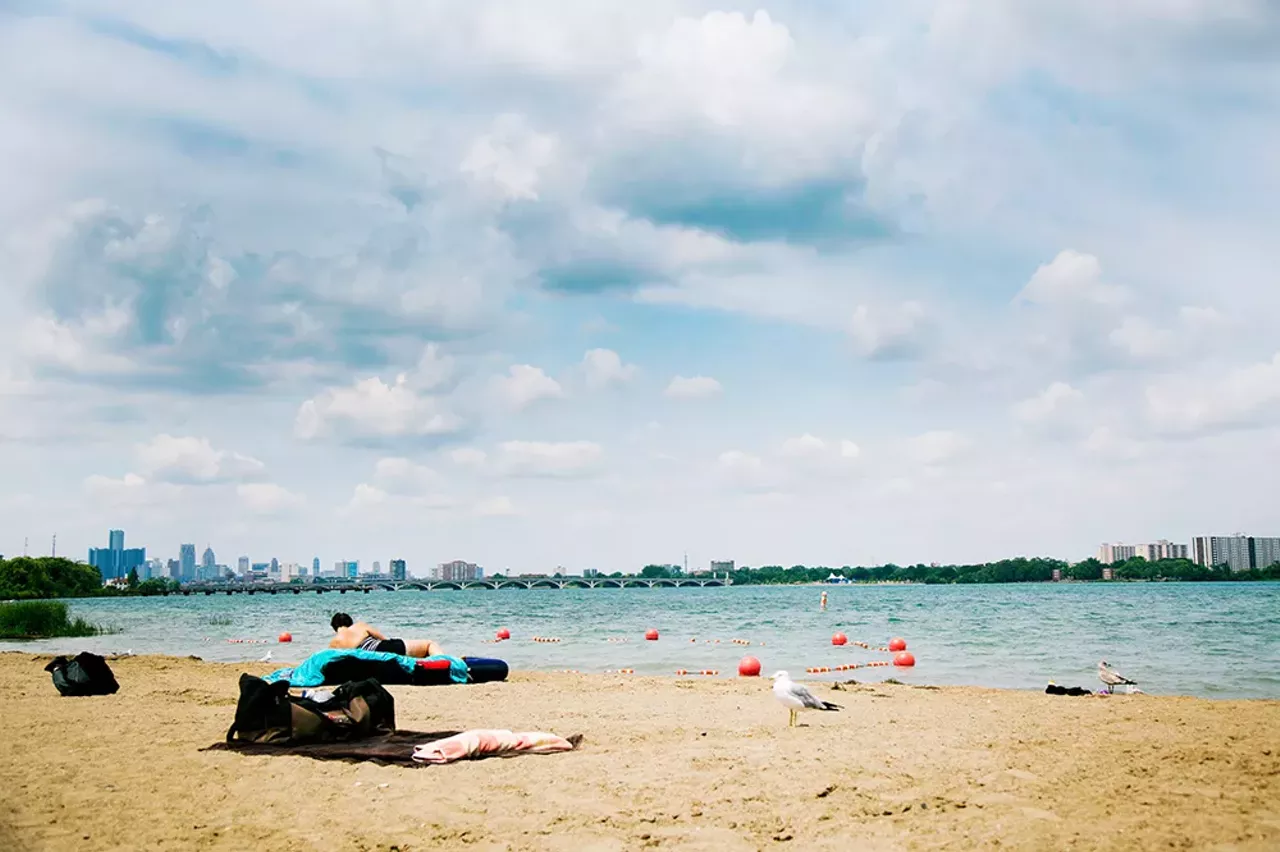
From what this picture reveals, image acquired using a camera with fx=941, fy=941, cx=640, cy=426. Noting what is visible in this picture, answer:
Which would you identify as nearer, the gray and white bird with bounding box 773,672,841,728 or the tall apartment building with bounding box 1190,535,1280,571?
the gray and white bird with bounding box 773,672,841,728

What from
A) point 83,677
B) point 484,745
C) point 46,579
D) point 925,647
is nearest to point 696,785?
point 484,745

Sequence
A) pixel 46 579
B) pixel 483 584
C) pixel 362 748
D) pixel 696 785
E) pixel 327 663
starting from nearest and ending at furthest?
pixel 696 785 → pixel 362 748 → pixel 327 663 → pixel 46 579 → pixel 483 584

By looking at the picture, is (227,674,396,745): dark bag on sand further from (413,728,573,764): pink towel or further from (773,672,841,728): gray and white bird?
(773,672,841,728): gray and white bird

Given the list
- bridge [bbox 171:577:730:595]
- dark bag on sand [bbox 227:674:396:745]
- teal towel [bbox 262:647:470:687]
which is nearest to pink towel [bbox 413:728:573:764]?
dark bag on sand [bbox 227:674:396:745]

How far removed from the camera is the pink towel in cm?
874

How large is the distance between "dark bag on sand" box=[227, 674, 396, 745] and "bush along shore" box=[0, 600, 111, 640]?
31.4m

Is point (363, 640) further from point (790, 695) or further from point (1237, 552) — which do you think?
point (1237, 552)

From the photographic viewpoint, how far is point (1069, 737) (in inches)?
390

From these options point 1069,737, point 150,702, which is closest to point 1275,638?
point 1069,737

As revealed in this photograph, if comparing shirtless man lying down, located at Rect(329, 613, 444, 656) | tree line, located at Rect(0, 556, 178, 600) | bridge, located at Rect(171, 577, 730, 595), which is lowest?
bridge, located at Rect(171, 577, 730, 595)

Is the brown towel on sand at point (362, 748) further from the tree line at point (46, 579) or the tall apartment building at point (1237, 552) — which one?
the tall apartment building at point (1237, 552)

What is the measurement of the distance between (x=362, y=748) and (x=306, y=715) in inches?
30.8

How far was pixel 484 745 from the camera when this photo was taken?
356 inches

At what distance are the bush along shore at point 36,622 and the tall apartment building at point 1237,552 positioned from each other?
184947 mm
